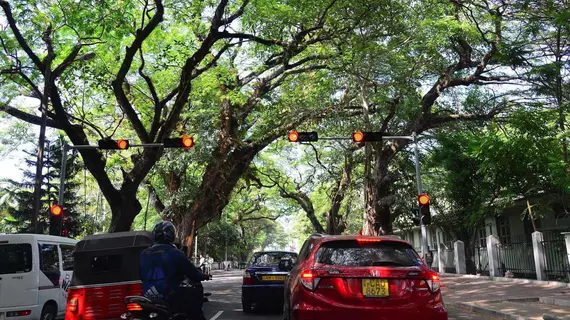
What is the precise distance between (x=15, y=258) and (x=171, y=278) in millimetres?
6694

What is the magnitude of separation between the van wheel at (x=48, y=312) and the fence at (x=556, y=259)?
14884 mm

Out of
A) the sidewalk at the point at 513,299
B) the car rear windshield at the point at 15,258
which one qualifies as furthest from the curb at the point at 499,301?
the car rear windshield at the point at 15,258

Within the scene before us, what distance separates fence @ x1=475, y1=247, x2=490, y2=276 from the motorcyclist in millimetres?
20908

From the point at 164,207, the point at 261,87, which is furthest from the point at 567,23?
the point at 164,207

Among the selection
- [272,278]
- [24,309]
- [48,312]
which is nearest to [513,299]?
[272,278]

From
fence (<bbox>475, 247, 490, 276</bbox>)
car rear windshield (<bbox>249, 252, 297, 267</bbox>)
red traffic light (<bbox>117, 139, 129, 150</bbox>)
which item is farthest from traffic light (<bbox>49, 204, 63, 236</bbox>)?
fence (<bbox>475, 247, 490, 276</bbox>)

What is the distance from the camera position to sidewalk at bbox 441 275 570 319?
981 centimetres

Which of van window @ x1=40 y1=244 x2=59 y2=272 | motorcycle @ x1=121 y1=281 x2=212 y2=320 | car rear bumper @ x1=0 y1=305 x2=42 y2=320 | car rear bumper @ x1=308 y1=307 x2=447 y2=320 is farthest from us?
van window @ x1=40 y1=244 x2=59 y2=272

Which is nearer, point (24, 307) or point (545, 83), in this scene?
point (24, 307)

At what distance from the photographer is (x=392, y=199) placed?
23.7 m

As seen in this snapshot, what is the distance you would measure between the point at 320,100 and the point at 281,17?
23.7 feet

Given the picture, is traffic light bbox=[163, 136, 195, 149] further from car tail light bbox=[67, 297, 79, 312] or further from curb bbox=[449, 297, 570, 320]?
curb bbox=[449, 297, 570, 320]

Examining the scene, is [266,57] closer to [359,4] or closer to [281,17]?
[281,17]

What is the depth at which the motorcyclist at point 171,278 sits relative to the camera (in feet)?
14.4
